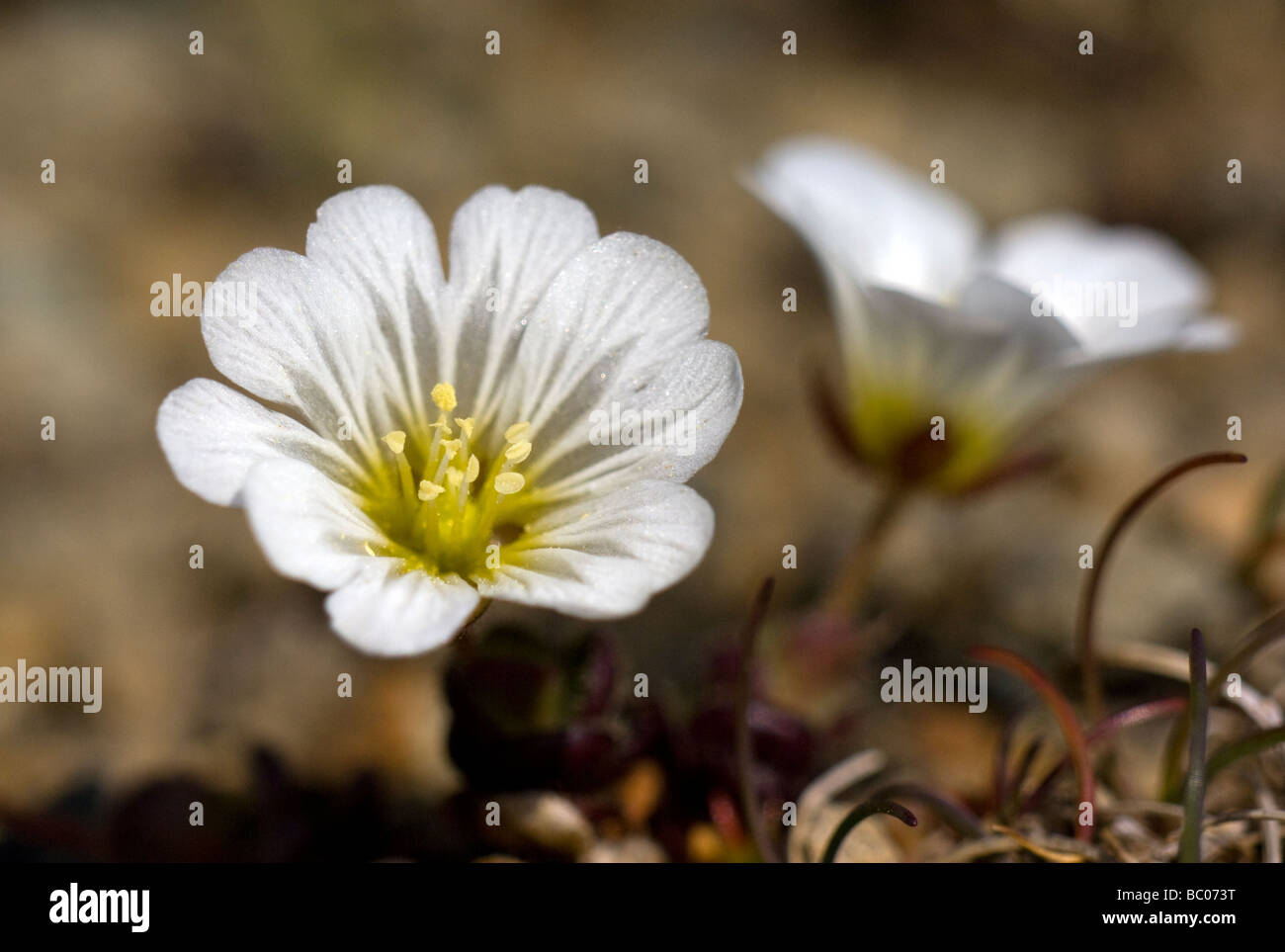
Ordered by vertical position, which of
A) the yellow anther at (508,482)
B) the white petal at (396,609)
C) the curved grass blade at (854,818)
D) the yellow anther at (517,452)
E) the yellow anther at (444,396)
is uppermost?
the yellow anther at (444,396)

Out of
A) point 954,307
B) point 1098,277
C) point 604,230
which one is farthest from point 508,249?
point 604,230

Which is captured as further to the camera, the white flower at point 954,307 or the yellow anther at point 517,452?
the white flower at point 954,307

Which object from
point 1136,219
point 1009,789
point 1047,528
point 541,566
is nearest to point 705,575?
point 1047,528

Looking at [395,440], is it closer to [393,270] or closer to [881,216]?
[393,270]

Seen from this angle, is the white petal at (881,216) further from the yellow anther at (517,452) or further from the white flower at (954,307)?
the yellow anther at (517,452)

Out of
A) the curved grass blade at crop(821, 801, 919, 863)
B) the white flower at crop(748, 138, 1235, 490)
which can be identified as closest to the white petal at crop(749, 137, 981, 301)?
the white flower at crop(748, 138, 1235, 490)

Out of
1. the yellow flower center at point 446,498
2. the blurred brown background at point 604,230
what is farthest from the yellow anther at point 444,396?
the blurred brown background at point 604,230
